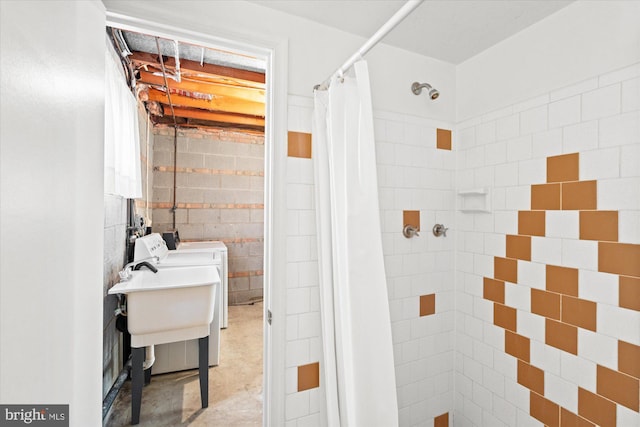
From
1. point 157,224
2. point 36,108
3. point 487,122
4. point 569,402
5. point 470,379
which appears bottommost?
point 470,379

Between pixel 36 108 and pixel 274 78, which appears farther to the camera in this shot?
pixel 274 78

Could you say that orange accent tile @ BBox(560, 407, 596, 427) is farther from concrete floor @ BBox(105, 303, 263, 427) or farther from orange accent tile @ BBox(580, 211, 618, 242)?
concrete floor @ BBox(105, 303, 263, 427)

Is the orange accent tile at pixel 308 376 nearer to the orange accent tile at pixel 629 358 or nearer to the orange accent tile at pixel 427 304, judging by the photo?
the orange accent tile at pixel 427 304

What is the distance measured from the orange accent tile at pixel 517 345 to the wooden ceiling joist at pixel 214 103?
9.95 feet

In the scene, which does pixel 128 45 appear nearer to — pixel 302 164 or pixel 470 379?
pixel 302 164

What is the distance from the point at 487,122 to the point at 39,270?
6.11 feet

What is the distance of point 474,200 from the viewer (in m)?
1.60

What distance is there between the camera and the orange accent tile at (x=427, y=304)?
5.30ft

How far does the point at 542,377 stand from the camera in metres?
1.28

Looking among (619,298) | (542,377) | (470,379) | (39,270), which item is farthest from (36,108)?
(470,379)

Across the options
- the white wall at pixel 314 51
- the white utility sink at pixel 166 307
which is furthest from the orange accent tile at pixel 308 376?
the white wall at pixel 314 51

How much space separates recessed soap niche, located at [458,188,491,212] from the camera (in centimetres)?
153

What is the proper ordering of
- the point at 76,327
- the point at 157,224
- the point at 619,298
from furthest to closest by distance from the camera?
the point at 157,224, the point at 619,298, the point at 76,327

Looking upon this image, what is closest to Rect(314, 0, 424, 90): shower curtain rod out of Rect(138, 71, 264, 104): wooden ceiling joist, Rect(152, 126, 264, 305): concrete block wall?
Rect(138, 71, 264, 104): wooden ceiling joist
